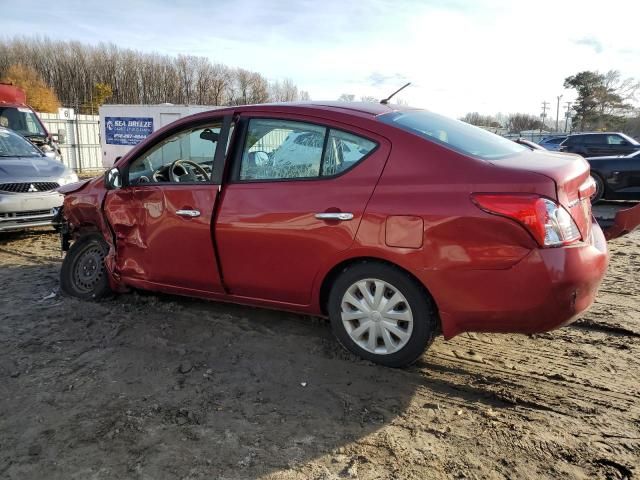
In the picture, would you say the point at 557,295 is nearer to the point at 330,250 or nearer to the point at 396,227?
the point at 396,227

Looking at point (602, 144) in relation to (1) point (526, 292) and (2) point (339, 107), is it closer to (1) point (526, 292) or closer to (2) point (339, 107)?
(2) point (339, 107)

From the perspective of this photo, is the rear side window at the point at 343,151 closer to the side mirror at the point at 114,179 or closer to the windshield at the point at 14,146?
the side mirror at the point at 114,179

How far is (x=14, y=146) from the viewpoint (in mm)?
8508

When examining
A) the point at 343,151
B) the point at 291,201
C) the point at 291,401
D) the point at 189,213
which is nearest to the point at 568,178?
the point at 343,151

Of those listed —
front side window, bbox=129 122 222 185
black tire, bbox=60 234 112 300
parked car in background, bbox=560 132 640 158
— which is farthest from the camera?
parked car in background, bbox=560 132 640 158

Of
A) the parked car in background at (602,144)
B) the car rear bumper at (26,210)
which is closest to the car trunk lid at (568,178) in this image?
the car rear bumper at (26,210)

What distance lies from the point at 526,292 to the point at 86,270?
12.9 feet

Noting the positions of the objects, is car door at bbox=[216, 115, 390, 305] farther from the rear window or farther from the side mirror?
the rear window

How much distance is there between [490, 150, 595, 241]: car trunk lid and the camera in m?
2.88

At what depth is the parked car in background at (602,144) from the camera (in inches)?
661

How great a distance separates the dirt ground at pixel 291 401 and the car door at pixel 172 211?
423 mm

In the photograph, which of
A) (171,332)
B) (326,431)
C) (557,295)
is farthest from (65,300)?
(557,295)

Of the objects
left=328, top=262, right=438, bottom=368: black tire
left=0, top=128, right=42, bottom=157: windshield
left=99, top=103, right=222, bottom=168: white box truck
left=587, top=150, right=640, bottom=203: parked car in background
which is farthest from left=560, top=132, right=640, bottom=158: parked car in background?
left=328, top=262, right=438, bottom=368: black tire

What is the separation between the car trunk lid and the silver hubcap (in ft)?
3.32
